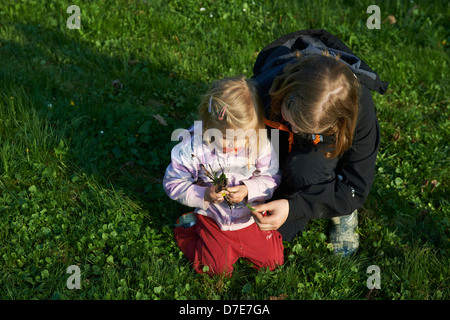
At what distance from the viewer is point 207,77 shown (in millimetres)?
4258

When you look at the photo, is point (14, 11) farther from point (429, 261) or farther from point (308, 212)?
point (429, 261)

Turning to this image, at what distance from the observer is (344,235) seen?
3.04 m

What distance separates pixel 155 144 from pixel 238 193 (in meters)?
1.22

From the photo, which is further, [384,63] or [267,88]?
[384,63]

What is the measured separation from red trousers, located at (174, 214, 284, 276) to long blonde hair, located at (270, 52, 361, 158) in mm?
839

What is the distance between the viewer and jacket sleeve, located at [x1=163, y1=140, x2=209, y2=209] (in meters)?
2.75

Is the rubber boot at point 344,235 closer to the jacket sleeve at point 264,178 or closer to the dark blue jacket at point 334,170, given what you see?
the dark blue jacket at point 334,170

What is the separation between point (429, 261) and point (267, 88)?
5.14 ft

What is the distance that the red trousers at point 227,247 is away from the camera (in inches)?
111

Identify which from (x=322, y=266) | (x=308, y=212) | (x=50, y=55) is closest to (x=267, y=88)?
(x=308, y=212)

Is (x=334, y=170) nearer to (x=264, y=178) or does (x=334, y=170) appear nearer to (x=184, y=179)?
(x=264, y=178)

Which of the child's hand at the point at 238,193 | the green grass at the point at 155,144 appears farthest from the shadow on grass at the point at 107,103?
the child's hand at the point at 238,193

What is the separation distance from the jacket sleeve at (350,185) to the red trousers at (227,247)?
28cm

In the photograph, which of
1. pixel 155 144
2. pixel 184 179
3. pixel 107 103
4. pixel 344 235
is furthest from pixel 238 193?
pixel 107 103
